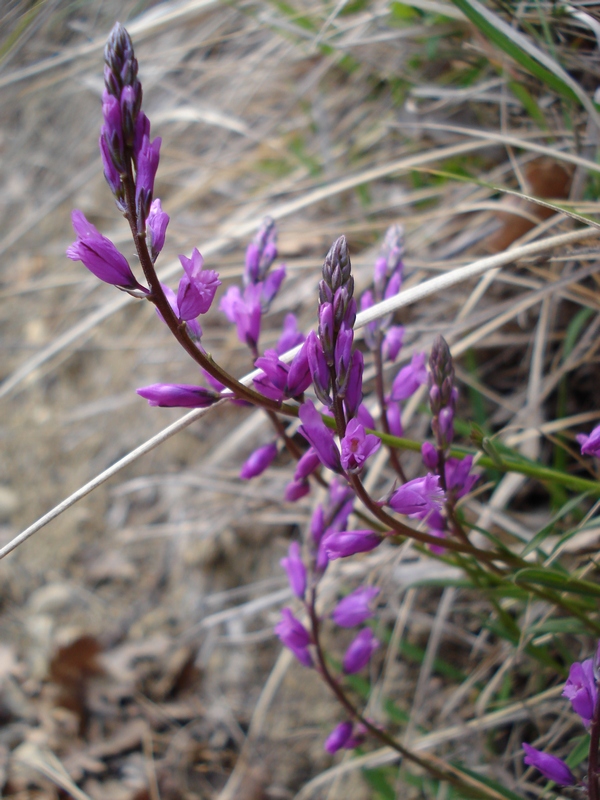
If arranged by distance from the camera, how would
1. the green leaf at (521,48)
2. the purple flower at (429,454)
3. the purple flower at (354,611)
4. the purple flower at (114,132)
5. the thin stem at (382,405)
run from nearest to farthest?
the purple flower at (114,132)
the purple flower at (429,454)
the thin stem at (382,405)
the purple flower at (354,611)
the green leaf at (521,48)

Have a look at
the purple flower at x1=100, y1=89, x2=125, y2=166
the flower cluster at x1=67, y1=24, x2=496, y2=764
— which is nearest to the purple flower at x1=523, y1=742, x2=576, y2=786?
the flower cluster at x1=67, y1=24, x2=496, y2=764

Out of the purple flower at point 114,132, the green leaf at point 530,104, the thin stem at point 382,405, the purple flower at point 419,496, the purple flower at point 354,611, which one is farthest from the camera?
the green leaf at point 530,104

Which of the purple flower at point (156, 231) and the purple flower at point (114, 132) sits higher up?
the purple flower at point (114, 132)

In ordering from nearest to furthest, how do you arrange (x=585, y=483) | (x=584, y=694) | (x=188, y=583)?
(x=584, y=694) < (x=585, y=483) < (x=188, y=583)

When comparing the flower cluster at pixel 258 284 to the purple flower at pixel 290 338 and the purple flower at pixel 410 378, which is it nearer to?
the purple flower at pixel 290 338

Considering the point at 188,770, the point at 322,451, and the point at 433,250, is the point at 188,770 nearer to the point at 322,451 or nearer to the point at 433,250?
the point at 322,451

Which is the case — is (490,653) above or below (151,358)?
below

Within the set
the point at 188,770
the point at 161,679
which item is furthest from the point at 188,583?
the point at 188,770

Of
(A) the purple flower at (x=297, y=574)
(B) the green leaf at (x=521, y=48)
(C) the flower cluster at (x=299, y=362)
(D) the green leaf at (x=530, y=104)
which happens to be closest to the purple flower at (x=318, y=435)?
(C) the flower cluster at (x=299, y=362)

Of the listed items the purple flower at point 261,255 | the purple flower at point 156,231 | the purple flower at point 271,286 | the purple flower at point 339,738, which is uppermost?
the purple flower at point 156,231
